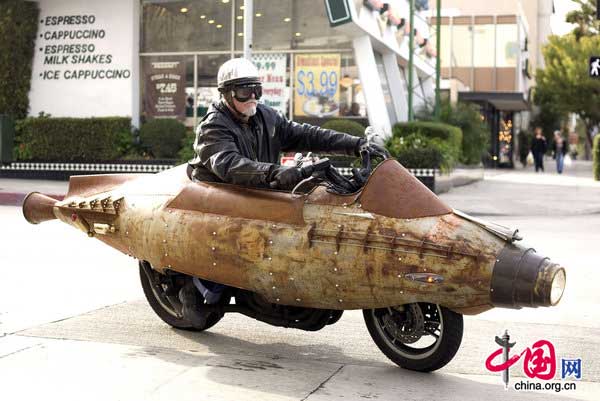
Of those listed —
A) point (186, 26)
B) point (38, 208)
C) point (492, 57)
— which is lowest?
point (38, 208)

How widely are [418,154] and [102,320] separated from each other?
52.1 ft

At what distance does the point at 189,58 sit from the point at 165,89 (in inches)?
42.4

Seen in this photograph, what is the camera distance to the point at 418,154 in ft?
73.4

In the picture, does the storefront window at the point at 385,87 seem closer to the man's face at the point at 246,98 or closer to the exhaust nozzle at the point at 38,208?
the exhaust nozzle at the point at 38,208

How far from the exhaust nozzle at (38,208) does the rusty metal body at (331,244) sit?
1.15m

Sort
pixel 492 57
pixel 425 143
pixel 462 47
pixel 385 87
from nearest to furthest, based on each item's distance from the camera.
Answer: pixel 425 143 < pixel 385 87 < pixel 492 57 < pixel 462 47

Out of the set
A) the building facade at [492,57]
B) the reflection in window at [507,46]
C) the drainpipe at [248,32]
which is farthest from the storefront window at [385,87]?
the reflection in window at [507,46]

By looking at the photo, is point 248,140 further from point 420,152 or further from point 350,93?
point 350,93

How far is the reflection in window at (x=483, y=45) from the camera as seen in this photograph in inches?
2039

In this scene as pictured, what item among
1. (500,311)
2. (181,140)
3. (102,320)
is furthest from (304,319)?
(181,140)

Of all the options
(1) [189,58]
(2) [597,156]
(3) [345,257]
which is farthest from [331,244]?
(2) [597,156]

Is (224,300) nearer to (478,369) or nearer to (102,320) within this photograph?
(102,320)

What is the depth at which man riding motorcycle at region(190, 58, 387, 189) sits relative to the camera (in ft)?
19.5

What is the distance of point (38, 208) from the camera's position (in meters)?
7.39
